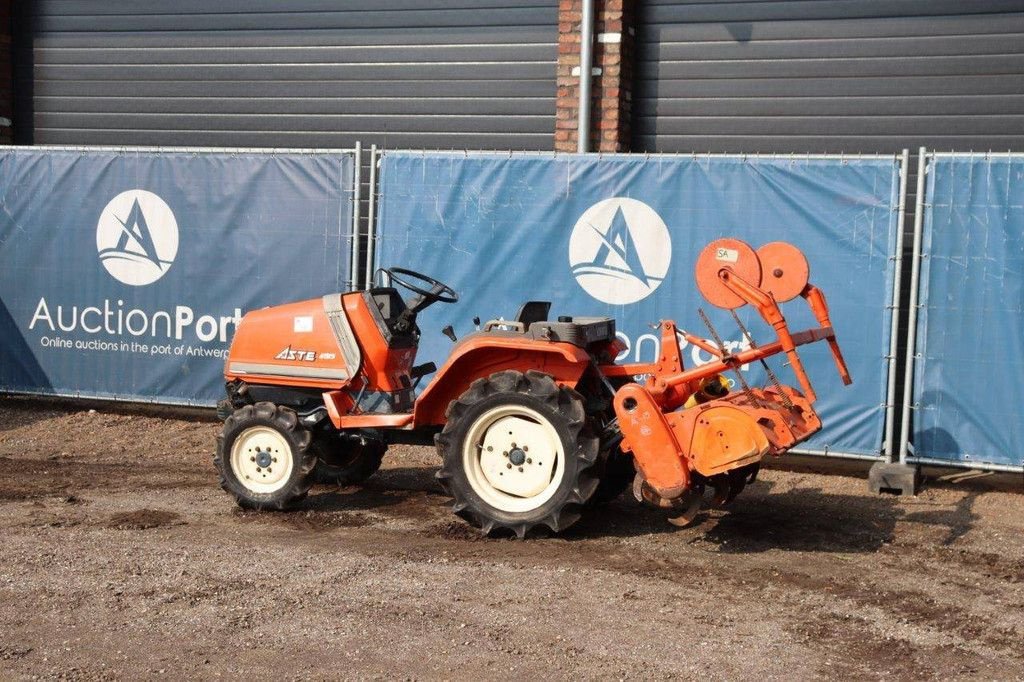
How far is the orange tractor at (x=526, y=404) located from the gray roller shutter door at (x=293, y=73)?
5.13m

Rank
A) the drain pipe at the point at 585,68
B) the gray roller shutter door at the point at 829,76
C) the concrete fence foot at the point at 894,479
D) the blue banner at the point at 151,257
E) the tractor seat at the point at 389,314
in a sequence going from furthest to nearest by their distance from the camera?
the drain pipe at the point at 585,68, the gray roller shutter door at the point at 829,76, the blue banner at the point at 151,257, the concrete fence foot at the point at 894,479, the tractor seat at the point at 389,314

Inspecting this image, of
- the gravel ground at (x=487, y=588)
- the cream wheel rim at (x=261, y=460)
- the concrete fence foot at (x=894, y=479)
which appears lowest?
the gravel ground at (x=487, y=588)

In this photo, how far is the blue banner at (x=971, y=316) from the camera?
27.6 ft

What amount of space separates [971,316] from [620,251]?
8.06 feet

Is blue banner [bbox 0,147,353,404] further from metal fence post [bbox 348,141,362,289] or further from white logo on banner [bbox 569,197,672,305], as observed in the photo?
white logo on banner [bbox 569,197,672,305]

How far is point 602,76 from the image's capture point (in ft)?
38.0

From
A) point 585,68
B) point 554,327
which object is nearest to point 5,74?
point 585,68

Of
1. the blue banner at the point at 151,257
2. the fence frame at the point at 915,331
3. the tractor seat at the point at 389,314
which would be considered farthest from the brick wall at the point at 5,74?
the fence frame at the point at 915,331

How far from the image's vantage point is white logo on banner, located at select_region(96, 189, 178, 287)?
34.4ft

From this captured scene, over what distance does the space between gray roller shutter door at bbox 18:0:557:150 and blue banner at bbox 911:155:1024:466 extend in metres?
4.56

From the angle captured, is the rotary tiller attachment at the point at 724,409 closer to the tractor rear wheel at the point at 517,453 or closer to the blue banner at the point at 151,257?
the tractor rear wheel at the point at 517,453

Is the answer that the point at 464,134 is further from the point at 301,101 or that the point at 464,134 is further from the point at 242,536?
the point at 242,536

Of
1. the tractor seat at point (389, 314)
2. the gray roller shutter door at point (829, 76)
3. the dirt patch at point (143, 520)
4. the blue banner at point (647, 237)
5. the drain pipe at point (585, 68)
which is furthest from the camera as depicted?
the drain pipe at point (585, 68)

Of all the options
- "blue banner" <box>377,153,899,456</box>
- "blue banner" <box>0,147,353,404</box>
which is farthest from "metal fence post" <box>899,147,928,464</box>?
"blue banner" <box>0,147,353,404</box>
